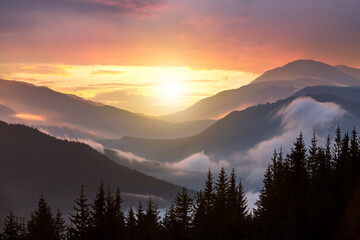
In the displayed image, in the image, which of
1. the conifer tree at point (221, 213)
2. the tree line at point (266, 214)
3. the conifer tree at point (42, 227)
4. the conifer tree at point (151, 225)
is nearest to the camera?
the tree line at point (266, 214)

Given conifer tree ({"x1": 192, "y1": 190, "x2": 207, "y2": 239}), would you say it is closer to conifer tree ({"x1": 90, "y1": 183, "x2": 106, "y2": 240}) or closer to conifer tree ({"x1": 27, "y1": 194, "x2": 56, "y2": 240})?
conifer tree ({"x1": 90, "y1": 183, "x2": 106, "y2": 240})

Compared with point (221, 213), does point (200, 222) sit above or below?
below

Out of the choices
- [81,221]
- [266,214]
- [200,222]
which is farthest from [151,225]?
[266,214]

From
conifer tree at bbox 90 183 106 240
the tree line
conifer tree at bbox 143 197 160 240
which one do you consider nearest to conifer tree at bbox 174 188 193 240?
the tree line

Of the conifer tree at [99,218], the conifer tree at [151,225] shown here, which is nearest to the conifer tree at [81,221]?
the conifer tree at [99,218]

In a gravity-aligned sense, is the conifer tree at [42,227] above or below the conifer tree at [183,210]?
below

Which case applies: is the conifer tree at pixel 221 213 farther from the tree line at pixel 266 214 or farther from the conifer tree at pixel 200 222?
the conifer tree at pixel 200 222

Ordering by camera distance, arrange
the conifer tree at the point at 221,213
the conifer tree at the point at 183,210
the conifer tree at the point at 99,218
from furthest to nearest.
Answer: the conifer tree at the point at 183,210 → the conifer tree at the point at 99,218 → the conifer tree at the point at 221,213

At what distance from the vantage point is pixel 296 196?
179 feet

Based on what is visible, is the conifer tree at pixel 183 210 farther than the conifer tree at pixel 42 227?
No

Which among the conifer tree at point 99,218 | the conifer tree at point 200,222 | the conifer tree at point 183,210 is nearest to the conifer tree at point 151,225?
the conifer tree at point 183,210

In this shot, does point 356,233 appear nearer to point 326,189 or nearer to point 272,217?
point 272,217

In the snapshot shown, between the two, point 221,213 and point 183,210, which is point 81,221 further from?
point 221,213

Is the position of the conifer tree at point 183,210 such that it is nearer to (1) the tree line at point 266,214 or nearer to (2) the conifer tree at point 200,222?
(1) the tree line at point 266,214
